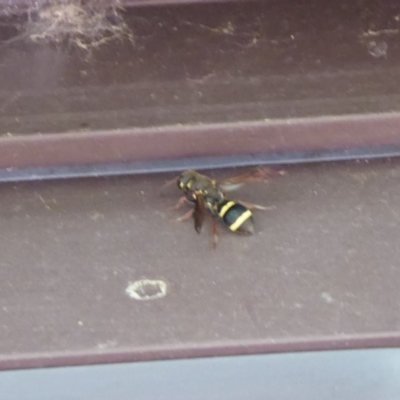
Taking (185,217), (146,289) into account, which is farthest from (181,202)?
(146,289)

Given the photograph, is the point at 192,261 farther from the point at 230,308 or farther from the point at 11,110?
the point at 11,110

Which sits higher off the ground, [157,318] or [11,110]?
[11,110]

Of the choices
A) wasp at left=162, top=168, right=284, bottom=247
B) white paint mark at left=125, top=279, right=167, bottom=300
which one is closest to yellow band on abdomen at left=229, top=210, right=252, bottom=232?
Answer: wasp at left=162, top=168, right=284, bottom=247

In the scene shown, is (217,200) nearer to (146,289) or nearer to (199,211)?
(199,211)

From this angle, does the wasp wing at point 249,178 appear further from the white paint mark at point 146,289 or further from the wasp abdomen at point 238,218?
the white paint mark at point 146,289

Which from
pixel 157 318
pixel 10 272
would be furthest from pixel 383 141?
pixel 10 272

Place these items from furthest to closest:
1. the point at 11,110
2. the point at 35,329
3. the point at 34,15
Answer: the point at 34,15, the point at 11,110, the point at 35,329

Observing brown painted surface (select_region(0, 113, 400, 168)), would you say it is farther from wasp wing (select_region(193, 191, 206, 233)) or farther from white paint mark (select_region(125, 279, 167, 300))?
white paint mark (select_region(125, 279, 167, 300))
